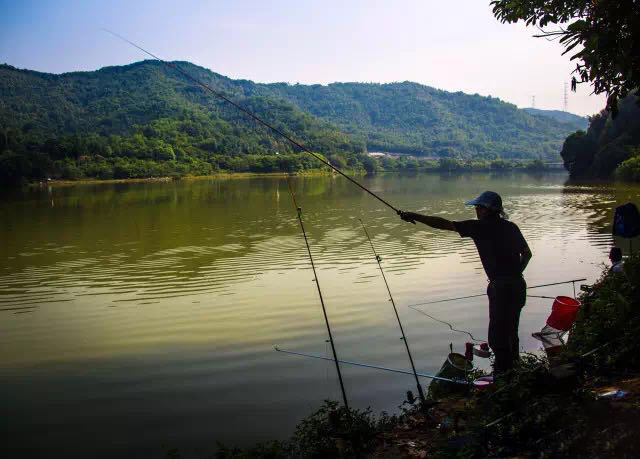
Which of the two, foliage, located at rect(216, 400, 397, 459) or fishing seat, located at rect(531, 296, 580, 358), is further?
fishing seat, located at rect(531, 296, 580, 358)

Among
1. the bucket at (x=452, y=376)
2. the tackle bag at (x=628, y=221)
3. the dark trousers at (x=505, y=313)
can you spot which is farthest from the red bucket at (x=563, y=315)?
the dark trousers at (x=505, y=313)

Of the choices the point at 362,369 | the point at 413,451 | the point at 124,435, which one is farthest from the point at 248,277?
the point at 413,451

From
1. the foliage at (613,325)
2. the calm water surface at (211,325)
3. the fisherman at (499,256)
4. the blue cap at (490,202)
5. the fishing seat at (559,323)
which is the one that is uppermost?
the blue cap at (490,202)

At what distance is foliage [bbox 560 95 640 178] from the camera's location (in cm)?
7044

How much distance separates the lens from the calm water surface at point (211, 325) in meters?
6.75

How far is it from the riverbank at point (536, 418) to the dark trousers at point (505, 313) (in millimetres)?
216

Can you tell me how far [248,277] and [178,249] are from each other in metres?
6.78

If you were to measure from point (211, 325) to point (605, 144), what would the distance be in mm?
A: 78062

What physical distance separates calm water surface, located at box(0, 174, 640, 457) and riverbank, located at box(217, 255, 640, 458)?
95 cm

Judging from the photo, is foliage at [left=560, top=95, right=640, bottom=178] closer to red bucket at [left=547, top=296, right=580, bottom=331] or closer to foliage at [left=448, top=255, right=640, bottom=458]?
red bucket at [left=547, top=296, right=580, bottom=331]

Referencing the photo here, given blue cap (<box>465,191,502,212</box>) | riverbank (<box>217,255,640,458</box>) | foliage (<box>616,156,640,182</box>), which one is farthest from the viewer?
foliage (<box>616,156,640,182</box>)

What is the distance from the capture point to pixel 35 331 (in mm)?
10883

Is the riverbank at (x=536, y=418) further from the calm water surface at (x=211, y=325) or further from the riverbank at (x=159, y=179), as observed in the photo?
the riverbank at (x=159, y=179)

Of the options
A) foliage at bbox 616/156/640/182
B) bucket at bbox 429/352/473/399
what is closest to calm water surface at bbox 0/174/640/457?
bucket at bbox 429/352/473/399
